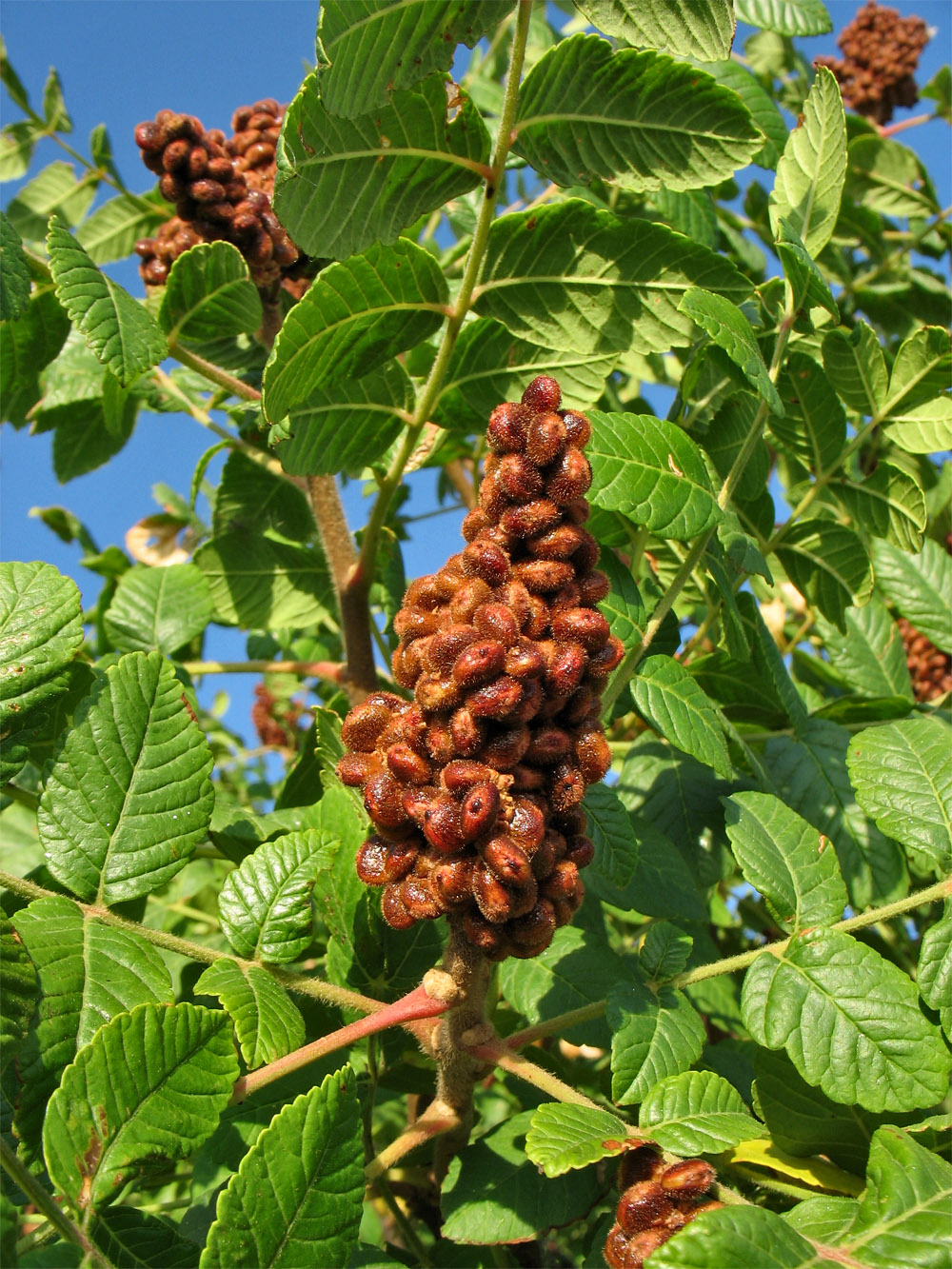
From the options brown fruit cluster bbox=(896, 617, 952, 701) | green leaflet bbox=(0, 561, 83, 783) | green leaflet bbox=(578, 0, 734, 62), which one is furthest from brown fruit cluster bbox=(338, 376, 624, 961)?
brown fruit cluster bbox=(896, 617, 952, 701)

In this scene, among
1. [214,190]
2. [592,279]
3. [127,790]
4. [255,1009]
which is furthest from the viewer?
[214,190]

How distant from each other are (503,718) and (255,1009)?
39 centimetres

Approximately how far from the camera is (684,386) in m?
1.42

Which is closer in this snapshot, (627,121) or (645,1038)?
(645,1038)

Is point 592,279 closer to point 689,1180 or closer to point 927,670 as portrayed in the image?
point 689,1180

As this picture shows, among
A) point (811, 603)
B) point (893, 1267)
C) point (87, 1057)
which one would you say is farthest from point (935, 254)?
point (87, 1057)

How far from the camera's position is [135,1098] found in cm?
87

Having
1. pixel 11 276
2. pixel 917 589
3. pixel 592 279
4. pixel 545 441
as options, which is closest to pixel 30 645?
pixel 11 276

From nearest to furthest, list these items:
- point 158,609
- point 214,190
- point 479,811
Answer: point 479,811, point 214,190, point 158,609

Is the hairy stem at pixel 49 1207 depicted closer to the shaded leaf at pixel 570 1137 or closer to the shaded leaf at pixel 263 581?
the shaded leaf at pixel 570 1137

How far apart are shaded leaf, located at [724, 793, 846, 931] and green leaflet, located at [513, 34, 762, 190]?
30.0 inches

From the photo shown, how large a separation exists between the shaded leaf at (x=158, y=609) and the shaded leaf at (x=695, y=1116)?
3.83 ft

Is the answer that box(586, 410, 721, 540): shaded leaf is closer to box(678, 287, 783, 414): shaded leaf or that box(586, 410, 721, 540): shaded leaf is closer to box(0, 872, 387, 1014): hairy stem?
box(678, 287, 783, 414): shaded leaf

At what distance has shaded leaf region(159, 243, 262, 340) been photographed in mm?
1540
